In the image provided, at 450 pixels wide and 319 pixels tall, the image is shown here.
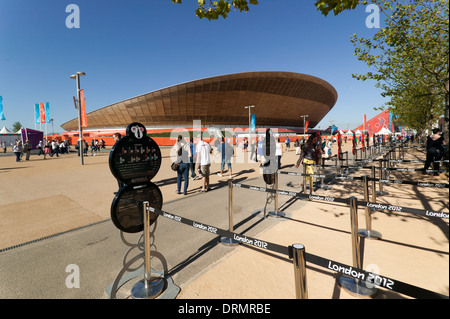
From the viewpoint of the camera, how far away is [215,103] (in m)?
50.8

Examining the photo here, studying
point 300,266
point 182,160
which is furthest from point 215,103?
point 300,266

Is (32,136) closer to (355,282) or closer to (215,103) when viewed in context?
(215,103)

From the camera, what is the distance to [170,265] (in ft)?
11.0

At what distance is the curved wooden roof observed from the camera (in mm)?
47844

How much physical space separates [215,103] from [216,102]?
336 millimetres

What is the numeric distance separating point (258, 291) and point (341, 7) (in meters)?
5.23

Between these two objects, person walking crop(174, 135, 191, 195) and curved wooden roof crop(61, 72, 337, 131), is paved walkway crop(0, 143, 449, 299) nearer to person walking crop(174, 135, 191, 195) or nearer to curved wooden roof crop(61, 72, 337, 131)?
person walking crop(174, 135, 191, 195)

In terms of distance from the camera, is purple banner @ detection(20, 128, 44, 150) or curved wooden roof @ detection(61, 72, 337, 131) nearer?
purple banner @ detection(20, 128, 44, 150)

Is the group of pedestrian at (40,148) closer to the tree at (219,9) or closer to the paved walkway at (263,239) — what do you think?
the paved walkway at (263,239)

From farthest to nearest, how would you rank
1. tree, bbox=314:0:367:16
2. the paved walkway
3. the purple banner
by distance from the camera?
the purple banner → tree, bbox=314:0:367:16 → the paved walkway

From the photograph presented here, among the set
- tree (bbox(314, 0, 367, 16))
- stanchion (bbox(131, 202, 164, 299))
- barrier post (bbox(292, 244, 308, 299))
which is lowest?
stanchion (bbox(131, 202, 164, 299))

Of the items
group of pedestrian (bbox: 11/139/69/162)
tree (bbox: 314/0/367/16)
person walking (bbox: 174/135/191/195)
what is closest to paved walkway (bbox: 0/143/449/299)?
person walking (bbox: 174/135/191/195)

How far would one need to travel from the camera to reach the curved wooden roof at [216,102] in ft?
157
